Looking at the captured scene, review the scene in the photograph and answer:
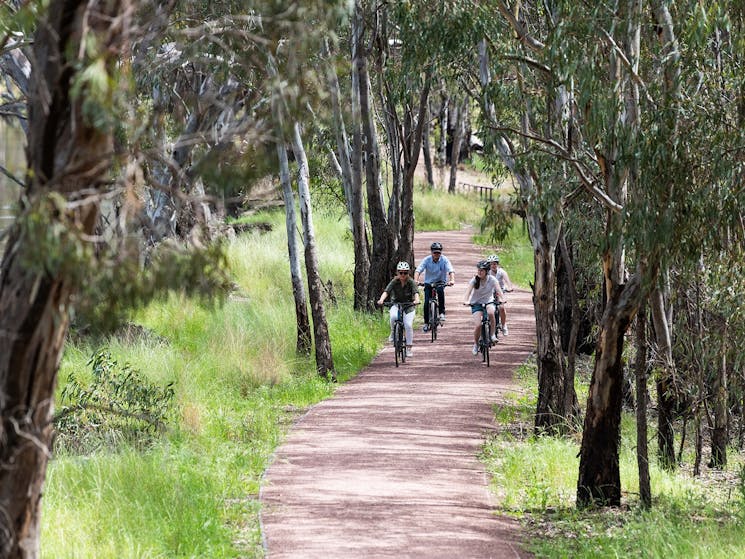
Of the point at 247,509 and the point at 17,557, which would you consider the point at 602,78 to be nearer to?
the point at 247,509

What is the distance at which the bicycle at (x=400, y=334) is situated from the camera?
18.8m

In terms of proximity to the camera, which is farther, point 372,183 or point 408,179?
point 408,179

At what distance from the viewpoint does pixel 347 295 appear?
2725 centimetres

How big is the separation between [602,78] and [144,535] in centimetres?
653

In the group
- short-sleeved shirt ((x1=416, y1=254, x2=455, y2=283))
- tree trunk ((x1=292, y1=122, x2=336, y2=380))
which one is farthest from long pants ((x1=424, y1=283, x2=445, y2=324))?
tree trunk ((x1=292, y1=122, x2=336, y2=380))

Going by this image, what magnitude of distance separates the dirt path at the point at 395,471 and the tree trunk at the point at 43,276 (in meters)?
3.28

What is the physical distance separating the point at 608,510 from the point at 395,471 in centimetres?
223

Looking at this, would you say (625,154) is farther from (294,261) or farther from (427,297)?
(427,297)

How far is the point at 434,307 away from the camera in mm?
21781

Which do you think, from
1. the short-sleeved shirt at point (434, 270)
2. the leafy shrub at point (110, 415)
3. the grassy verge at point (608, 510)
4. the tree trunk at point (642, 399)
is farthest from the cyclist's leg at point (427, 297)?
the tree trunk at point (642, 399)


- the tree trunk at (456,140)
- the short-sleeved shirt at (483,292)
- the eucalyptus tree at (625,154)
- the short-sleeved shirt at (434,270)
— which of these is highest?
the tree trunk at (456,140)

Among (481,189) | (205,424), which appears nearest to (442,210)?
(481,189)

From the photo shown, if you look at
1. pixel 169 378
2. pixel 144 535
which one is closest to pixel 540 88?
pixel 169 378

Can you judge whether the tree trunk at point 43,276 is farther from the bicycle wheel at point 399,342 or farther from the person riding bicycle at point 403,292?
the bicycle wheel at point 399,342
